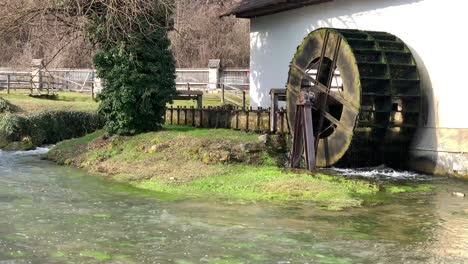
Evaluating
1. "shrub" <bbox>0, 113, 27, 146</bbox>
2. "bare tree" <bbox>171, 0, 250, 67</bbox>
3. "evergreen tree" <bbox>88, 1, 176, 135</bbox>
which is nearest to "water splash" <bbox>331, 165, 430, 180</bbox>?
"evergreen tree" <bbox>88, 1, 176, 135</bbox>

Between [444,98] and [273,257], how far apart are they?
25.4ft

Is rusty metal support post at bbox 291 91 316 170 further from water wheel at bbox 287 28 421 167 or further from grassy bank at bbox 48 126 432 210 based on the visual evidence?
water wheel at bbox 287 28 421 167

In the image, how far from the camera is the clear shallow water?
20.4 ft

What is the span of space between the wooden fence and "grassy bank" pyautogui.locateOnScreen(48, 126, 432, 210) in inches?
19.7

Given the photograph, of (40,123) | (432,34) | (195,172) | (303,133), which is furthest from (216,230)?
(40,123)

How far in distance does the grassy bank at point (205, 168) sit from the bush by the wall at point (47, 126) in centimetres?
318

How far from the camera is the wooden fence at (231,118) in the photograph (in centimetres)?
1405

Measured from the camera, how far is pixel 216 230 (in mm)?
7336

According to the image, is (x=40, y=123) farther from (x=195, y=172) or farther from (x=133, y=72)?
(x=195, y=172)

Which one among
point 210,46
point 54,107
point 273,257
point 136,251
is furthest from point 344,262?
point 210,46

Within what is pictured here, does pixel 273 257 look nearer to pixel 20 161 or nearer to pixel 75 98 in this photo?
pixel 20 161

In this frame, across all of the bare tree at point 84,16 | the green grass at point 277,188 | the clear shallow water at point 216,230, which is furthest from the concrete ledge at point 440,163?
the bare tree at point 84,16

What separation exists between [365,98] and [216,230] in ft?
18.6

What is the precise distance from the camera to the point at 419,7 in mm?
13180
